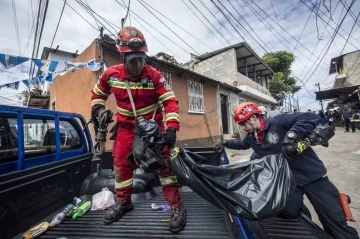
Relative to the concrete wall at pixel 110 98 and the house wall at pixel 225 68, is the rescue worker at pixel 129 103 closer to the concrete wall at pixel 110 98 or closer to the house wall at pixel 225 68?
the concrete wall at pixel 110 98

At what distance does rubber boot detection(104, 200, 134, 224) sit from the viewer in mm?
1967

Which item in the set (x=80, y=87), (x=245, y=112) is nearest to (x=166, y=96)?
(x=245, y=112)

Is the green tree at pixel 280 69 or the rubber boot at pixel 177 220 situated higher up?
the green tree at pixel 280 69

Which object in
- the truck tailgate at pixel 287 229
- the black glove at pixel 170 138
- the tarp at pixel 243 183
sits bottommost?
the truck tailgate at pixel 287 229

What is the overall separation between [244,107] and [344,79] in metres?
31.5

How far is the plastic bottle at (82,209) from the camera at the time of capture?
2112 mm

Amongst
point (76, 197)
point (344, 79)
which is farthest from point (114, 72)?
point (344, 79)

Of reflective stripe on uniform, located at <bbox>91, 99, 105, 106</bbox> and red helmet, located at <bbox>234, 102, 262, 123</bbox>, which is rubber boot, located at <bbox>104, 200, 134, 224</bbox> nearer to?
reflective stripe on uniform, located at <bbox>91, 99, 105, 106</bbox>

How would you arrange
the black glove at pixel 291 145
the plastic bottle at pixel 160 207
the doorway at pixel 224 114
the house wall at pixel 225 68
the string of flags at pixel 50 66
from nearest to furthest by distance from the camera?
the black glove at pixel 291 145, the plastic bottle at pixel 160 207, the string of flags at pixel 50 66, the doorway at pixel 224 114, the house wall at pixel 225 68

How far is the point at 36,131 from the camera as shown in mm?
2471

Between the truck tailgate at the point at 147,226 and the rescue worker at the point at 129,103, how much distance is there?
151mm

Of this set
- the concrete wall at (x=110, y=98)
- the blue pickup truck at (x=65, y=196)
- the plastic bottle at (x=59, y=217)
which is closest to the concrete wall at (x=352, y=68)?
the concrete wall at (x=110, y=98)

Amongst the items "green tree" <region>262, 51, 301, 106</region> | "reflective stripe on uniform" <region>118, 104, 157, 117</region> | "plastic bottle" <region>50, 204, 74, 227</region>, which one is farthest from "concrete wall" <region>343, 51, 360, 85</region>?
"plastic bottle" <region>50, 204, 74, 227</region>

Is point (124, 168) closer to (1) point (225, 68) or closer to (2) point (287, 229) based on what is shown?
(2) point (287, 229)
